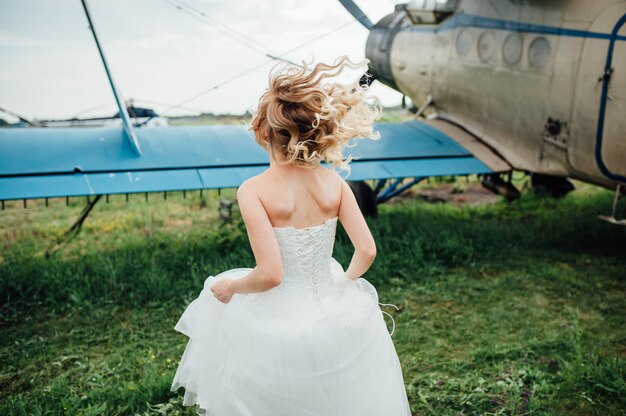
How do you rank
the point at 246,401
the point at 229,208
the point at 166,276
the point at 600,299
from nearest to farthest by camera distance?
the point at 246,401 < the point at 600,299 < the point at 166,276 < the point at 229,208

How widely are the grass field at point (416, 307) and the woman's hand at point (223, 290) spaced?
1.25 m

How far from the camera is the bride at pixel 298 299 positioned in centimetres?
201

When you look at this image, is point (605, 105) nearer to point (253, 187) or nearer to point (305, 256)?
point (305, 256)

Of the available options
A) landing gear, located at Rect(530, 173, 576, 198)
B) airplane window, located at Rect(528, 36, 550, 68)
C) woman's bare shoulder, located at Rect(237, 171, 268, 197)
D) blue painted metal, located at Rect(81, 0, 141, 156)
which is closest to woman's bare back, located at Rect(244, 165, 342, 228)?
woman's bare shoulder, located at Rect(237, 171, 268, 197)

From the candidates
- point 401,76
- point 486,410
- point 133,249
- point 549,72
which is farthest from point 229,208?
point 486,410

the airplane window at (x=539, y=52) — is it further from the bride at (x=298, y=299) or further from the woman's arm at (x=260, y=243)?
the woman's arm at (x=260, y=243)

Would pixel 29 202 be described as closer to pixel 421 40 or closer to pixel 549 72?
pixel 421 40

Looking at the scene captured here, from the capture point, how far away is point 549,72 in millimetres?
5336

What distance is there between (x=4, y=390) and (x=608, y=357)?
3.84m

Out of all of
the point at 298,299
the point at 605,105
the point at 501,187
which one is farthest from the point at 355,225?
Result: the point at 501,187

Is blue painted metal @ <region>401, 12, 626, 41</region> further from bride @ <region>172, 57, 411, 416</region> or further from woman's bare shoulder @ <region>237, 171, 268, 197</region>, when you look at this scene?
woman's bare shoulder @ <region>237, 171, 268, 197</region>

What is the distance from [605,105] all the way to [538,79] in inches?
32.9

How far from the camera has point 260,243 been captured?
1989 millimetres

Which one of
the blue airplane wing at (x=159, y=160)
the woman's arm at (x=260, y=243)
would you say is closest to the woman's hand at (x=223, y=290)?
the woman's arm at (x=260, y=243)
